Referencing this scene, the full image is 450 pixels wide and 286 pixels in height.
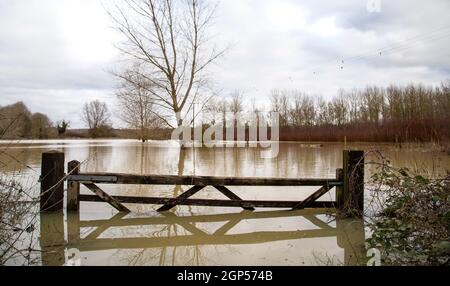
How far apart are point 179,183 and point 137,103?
17.7 meters

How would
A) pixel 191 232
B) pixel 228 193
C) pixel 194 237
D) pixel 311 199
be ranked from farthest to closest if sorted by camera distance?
pixel 311 199
pixel 228 193
pixel 191 232
pixel 194 237

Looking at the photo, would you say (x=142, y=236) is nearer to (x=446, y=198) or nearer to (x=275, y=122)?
(x=446, y=198)

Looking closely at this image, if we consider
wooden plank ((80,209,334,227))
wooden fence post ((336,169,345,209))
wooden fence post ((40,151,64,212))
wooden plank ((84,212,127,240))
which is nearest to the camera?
wooden plank ((84,212,127,240))

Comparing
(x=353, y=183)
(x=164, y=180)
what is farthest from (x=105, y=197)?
(x=353, y=183)

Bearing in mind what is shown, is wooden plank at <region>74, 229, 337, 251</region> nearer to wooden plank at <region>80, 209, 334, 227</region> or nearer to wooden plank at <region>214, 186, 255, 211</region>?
wooden plank at <region>80, 209, 334, 227</region>

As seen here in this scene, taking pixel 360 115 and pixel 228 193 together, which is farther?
pixel 360 115

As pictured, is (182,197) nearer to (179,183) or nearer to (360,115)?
(179,183)

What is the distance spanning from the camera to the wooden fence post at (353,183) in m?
5.82

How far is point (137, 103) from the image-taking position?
22.4m

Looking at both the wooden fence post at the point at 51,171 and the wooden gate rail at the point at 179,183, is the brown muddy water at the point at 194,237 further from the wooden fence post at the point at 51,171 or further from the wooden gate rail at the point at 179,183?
the wooden fence post at the point at 51,171

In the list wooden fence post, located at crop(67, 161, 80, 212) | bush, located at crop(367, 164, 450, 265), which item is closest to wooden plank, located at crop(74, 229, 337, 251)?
bush, located at crop(367, 164, 450, 265)

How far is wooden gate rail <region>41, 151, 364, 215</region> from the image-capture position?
571 centimetres

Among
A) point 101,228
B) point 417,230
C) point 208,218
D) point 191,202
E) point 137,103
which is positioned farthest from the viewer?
point 137,103
